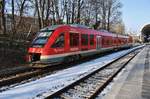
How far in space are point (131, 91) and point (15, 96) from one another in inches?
154

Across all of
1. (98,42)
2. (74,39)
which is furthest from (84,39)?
(98,42)

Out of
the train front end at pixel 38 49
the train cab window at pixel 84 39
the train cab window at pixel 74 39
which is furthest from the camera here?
the train cab window at pixel 84 39

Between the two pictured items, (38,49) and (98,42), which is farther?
(98,42)

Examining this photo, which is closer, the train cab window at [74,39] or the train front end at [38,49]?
the train front end at [38,49]

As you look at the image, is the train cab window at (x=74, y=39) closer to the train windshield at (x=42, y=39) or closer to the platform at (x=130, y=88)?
the train windshield at (x=42, y=39)

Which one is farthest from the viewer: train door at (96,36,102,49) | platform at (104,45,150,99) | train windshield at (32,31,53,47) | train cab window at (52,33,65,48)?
train door at (96,36,102,49)

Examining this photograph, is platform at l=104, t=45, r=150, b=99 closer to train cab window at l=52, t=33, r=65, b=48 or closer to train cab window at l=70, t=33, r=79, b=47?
train cab window at l=52, t=33, r=65, b=48

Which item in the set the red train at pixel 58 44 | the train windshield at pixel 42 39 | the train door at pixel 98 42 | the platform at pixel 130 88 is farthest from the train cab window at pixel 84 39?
the platform at pixel 130 88

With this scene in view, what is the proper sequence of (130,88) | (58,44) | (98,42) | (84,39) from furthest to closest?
(98,42) → (84,39) → (58,44) → (130,88)

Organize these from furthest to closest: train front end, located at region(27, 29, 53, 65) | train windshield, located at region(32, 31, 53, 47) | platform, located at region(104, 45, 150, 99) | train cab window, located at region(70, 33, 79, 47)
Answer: train cab window, located at region(70, 33, 79, 47), train windshield, located at region(32, 31, 53, 47), train front end, located at region(27, 29, 53, 65), platform, located at region(104, 45, 150, 99)

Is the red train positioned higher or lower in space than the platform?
higher

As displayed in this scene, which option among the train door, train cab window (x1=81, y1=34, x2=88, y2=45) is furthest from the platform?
the train door

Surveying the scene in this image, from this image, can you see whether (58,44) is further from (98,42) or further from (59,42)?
(98,42)

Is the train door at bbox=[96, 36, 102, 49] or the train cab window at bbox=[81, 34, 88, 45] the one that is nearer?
the train cab window at bbox=[81, 34, 88, 45]
